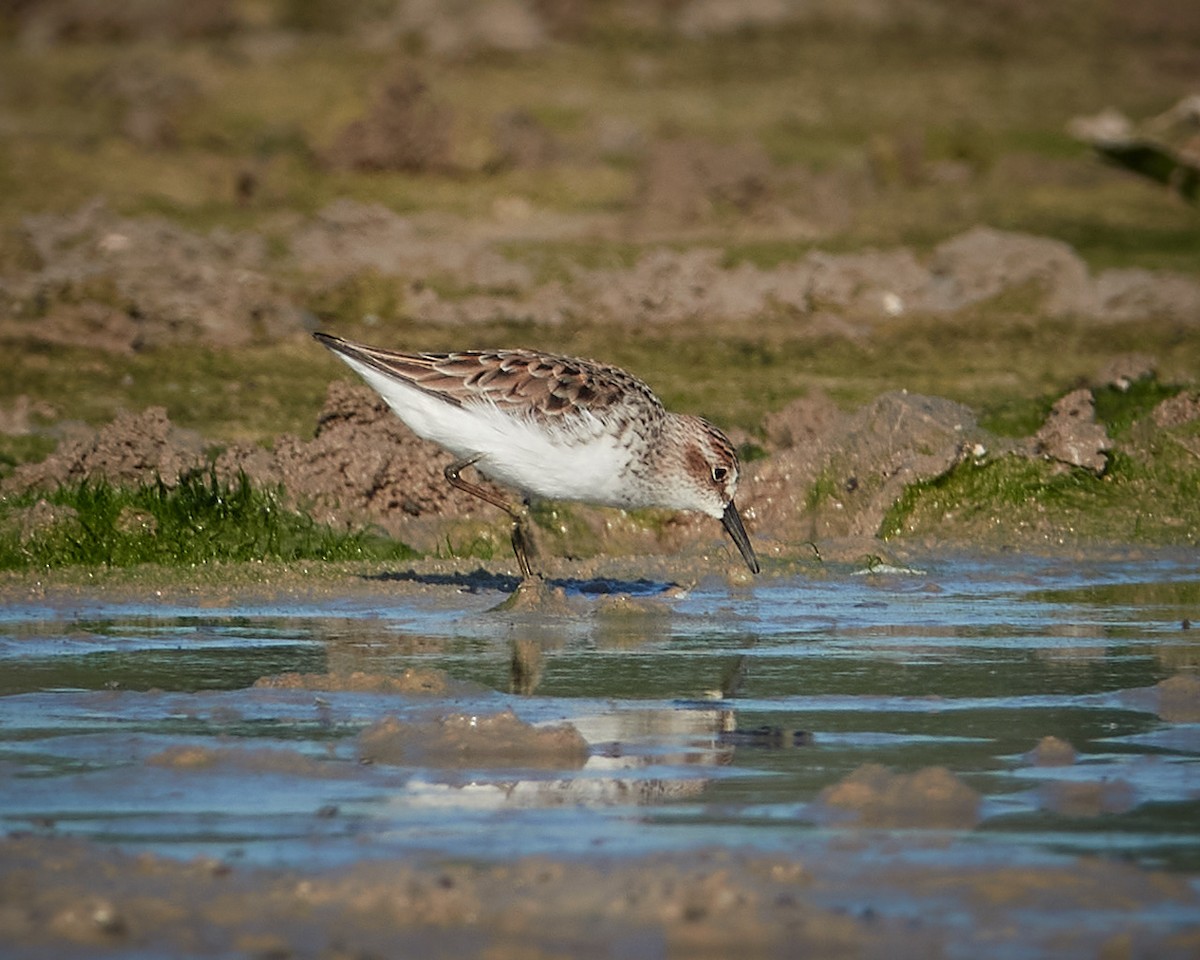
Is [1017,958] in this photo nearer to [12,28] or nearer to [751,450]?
[751,450]

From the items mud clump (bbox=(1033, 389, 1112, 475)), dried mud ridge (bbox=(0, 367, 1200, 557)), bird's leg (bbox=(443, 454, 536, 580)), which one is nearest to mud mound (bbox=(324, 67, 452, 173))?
dried mud ridge (bbox=(0, 367, 1200, 557))

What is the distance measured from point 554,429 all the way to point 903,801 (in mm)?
5097

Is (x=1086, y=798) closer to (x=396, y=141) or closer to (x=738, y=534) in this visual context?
(x=738, y=534)

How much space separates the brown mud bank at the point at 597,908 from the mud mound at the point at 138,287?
13869 millimetres

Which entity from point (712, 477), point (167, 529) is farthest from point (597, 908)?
point (167, 529)

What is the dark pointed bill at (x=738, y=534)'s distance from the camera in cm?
1245

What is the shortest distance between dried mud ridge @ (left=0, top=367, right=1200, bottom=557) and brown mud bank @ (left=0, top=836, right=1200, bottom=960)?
23.0ft

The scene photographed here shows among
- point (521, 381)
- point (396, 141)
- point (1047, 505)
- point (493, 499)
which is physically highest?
point (396, 141)

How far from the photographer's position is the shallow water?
6730mm

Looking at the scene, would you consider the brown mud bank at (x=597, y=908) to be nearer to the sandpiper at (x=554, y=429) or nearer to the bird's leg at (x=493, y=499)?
the sandpiper at (x=554, y=429)

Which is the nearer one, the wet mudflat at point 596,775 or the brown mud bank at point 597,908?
the brown mud bank at point 597,908

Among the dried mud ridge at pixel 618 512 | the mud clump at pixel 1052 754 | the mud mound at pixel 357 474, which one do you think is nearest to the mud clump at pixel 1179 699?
the mud clump at pixel 1052 754

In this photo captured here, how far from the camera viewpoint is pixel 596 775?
7.49m

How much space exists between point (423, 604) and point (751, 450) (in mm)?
4312
